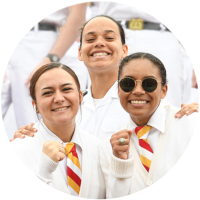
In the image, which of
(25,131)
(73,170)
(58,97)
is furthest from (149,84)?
(25,131)

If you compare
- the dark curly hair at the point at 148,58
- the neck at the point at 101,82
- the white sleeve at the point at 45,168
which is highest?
the dark curly hair at the point at 148,58

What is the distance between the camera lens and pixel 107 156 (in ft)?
4.58

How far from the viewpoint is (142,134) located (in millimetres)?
1399

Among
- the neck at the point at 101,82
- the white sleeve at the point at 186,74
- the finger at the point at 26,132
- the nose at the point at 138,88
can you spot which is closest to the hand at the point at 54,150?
the finger at the point at 26,132

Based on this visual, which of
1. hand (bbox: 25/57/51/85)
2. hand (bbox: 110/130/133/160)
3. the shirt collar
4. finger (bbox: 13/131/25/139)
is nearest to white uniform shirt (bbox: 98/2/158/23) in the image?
hand (bbox: 25/57/51/85)

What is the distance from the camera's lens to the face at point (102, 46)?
4.74 feet

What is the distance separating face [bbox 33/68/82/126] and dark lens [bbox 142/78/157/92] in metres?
0.27

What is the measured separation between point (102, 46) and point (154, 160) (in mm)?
508

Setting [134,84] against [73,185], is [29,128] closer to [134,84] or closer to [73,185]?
[73,185]

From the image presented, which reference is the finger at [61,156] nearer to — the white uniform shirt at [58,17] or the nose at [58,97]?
the nose at [58,97]

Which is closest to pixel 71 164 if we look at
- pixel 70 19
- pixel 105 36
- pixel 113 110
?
pixel 113 110

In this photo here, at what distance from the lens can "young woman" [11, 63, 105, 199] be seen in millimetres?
1383

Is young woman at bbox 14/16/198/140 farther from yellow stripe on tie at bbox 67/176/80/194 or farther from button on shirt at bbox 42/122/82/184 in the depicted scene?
yellow stripe on tie at bbox 67/176/80/194

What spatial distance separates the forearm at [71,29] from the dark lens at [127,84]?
1.14 feet
